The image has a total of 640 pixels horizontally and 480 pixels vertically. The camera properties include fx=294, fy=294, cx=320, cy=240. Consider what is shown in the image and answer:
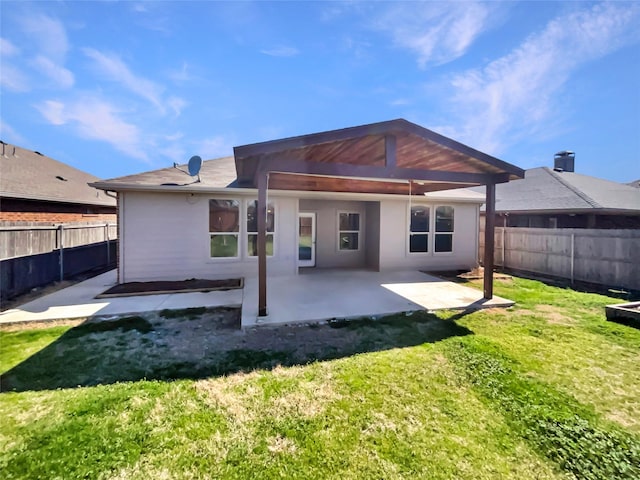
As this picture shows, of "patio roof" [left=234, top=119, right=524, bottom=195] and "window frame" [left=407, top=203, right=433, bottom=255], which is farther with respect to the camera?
"window frame" [left=407, top=203, right=433, bottom=255]

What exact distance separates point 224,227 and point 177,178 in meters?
2.02

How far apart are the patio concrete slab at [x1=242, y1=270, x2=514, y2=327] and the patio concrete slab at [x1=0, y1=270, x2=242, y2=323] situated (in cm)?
80

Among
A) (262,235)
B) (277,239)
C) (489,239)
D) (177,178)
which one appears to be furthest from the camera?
(277,239)

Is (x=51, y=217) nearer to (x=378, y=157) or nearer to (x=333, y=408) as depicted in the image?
(x=378, y=157)

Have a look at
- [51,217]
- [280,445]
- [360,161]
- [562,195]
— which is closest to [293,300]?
[360,161]

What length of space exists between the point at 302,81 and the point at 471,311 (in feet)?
40.4

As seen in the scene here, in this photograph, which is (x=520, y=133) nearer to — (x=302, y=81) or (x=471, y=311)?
(x=302, y=81)

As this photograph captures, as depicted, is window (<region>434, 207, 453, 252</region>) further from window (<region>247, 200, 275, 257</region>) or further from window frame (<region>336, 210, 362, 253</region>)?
window (<region>247, 200, 275, 257</region>)

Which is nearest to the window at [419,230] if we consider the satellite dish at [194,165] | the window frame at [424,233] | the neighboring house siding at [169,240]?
the window frame at [424,233]

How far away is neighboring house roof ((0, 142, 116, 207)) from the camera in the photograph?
9695mm

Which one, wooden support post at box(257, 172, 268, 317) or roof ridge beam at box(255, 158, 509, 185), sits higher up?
roof ridge beam at box(255, 158, 509, 185)

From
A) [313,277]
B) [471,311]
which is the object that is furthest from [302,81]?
[471,311]

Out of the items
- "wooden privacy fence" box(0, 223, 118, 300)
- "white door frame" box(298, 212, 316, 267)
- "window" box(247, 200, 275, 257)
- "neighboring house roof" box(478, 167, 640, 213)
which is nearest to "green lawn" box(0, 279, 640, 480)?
"wooden privacy fence" box(0, 223, 118, 300)

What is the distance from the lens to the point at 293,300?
6930 mm
